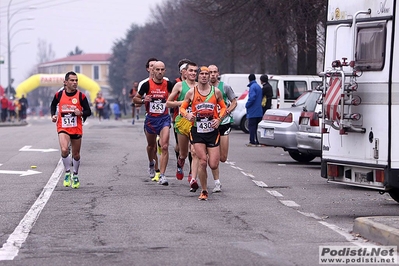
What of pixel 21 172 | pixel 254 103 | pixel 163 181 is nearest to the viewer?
pixel 163 181

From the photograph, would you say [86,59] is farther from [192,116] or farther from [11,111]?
[192,116]

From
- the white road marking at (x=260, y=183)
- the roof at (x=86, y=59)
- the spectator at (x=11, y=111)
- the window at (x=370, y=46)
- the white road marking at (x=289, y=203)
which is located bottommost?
the spectator at (x=11, y=111)

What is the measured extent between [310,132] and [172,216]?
662 cm

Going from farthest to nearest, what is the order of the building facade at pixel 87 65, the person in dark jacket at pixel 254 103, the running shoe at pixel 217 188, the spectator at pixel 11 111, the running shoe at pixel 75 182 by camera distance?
the building facade at pixel 87 65 < the spectator at pixel 11 111 < the person in dark jacket at pixel 254 103 < the running shoe at pixel 75 182 < the running shoe at pixel 217 188

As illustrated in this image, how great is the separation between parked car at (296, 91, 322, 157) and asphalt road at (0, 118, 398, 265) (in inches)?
18.1

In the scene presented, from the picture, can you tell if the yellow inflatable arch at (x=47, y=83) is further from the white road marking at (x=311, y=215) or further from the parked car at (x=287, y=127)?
the white road marking at (x=311, y=215)

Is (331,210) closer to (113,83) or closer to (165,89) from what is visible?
(165,89)

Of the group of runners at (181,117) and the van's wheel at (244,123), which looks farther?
the van's wheel at (244,123)

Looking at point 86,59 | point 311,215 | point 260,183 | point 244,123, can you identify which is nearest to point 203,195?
point 311,215

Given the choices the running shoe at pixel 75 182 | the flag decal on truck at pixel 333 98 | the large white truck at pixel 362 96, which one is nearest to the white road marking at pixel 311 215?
the large white truck at pixel 362 96

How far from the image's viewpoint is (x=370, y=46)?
10.6 meters

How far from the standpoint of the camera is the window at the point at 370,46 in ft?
34.1

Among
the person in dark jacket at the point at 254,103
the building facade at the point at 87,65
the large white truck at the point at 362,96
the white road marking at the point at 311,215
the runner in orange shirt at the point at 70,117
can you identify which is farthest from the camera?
the building facade at the point at 87,65

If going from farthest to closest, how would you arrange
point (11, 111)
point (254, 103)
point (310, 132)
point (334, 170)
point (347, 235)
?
point (11, 111), point (254, 103), point (310, 132), point (334, 170), point (347, 235)
